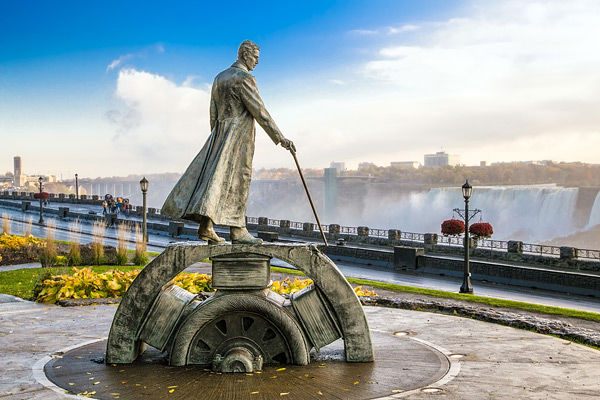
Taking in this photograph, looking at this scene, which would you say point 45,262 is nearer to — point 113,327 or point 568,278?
point 113,327

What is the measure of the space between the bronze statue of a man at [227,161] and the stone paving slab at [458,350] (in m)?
2.60

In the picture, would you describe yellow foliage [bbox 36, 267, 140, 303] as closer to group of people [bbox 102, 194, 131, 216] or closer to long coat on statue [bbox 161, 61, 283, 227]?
long coat on statue [bbox 161, 61, 283, 227]

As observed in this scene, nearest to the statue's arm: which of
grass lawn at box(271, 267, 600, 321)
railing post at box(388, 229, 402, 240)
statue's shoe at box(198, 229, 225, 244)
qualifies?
statue's shoe at box(198, 229, 225, 244)

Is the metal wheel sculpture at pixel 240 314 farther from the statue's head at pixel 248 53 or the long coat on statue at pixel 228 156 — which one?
the statue's head at pixel 248 53

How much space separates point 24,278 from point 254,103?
1284 centimetres

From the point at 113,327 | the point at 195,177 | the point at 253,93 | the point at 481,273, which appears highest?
the point at 253,93

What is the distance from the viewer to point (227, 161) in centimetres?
754

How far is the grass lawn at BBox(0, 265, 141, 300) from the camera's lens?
14.7 m

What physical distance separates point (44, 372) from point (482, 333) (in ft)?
21.0

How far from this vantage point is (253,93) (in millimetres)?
7656

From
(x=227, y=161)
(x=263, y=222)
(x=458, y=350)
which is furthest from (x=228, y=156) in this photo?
(x=263, y=222)

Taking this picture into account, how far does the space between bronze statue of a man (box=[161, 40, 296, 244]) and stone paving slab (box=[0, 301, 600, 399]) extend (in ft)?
8.55

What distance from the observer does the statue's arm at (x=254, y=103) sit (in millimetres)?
7629

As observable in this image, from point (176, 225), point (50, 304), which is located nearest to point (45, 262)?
point (50, 304)
